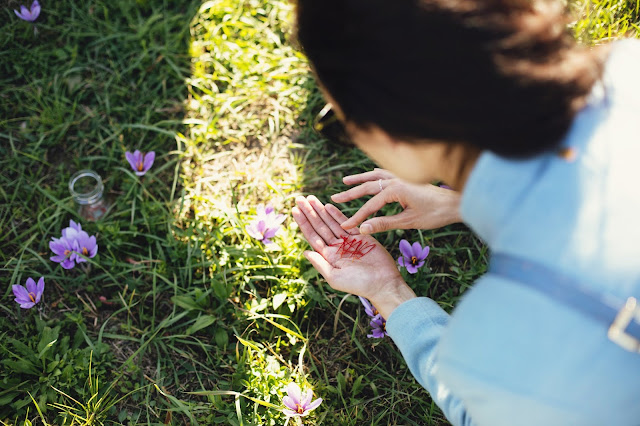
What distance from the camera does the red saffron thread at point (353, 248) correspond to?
5.46 feet

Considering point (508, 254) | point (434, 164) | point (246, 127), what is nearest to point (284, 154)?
point (246, 127)

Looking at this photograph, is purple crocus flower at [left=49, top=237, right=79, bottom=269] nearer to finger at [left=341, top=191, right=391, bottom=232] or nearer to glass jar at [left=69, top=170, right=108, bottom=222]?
glass jar at [left=69, top=170, right=108, bottom=222]

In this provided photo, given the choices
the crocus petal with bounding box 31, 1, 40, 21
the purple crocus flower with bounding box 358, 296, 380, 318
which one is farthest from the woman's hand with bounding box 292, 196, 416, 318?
the crocus petal with bounding box 31, 1, 40, 21

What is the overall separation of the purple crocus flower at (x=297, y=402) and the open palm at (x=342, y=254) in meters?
0.31

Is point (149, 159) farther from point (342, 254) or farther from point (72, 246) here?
point (342, 254)

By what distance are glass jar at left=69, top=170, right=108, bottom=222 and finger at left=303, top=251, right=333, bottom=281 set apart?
2.63 feet

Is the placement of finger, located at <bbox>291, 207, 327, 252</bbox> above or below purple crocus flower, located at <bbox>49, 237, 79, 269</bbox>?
above

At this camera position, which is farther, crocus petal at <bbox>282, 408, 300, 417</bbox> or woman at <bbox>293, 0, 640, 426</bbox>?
crocus petal at <bbox>282, 408, 300, 417</bbox>

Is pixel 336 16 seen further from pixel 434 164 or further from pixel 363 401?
pixel 363 401

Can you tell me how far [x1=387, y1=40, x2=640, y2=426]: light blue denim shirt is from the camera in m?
0.88

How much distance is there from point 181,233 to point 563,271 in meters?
1.34

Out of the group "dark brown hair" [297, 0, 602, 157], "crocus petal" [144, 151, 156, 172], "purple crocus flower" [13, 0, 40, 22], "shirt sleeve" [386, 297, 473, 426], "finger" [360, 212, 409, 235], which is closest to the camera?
"dark brown hair" [297, 0, 602, 157]

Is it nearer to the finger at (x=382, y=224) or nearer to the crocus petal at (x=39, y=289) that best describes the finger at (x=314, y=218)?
the finger at (x=382, y=224)

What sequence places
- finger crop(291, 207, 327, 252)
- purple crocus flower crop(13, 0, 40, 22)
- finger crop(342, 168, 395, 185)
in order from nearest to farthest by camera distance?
1. finger crop(291, 207, 327, 252)
2. finger crop(342, 168, 395, 185)
3. purple crocus flower crop(13, 0, 40, 22)
